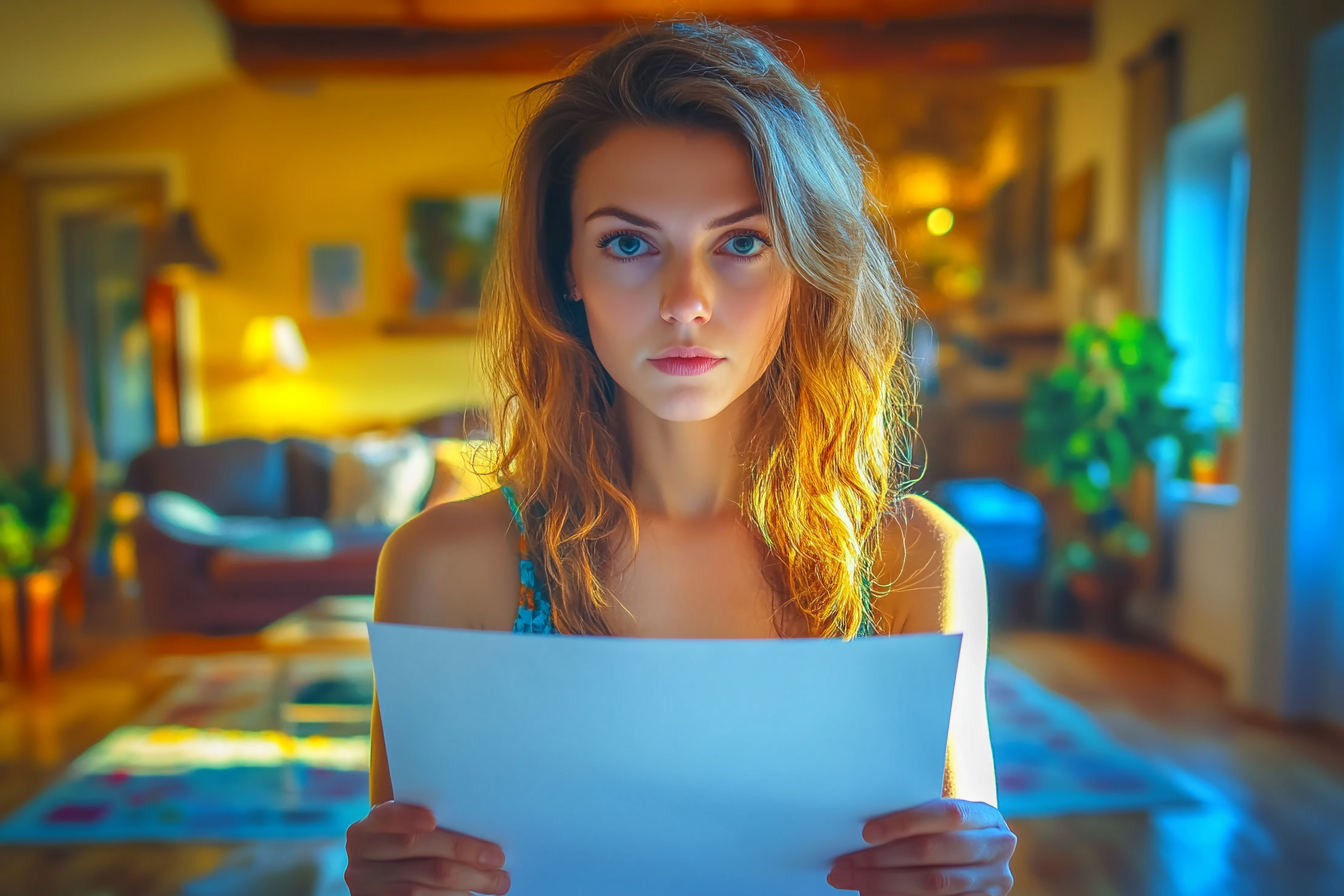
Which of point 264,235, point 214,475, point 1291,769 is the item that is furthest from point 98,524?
point 1291,769

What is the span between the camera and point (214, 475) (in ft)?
16.6

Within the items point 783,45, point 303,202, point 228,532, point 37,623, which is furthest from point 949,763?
point 303,202

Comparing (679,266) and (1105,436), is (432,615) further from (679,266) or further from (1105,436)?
(1105,436)

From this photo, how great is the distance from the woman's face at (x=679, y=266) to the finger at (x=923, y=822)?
32cm

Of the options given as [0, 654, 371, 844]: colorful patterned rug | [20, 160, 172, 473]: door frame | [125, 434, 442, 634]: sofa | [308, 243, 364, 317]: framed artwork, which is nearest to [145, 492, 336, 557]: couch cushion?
[125, 434, 442, 634]: sofa

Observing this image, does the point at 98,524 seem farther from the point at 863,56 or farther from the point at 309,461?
the point at 863,56

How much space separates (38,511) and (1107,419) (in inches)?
190

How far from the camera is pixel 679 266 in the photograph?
76 cm

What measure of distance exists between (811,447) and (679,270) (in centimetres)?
24

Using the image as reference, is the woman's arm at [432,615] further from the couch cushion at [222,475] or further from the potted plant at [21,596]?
the couch cushion at [222,475]

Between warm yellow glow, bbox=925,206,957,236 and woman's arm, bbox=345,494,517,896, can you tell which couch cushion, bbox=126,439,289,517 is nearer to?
warm yellow glow, bbox=925,206,957,236

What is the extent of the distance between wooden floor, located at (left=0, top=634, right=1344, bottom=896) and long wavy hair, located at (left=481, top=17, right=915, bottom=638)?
1.60 m

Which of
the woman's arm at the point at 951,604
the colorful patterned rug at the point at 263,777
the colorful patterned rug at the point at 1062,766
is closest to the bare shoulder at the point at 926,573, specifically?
the woman's arm at the point at 951,604

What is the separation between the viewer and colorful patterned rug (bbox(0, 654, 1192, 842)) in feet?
8.37
